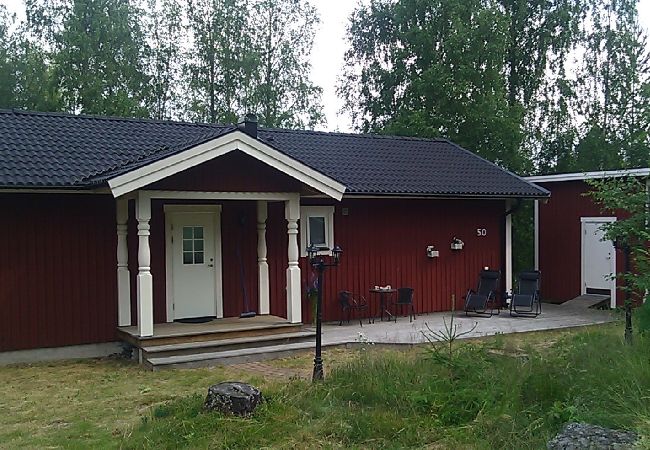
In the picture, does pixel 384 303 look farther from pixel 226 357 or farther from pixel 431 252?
pixel 226 357

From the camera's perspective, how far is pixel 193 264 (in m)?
10.8

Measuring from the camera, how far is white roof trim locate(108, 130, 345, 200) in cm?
864

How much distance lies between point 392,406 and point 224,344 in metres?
3.85

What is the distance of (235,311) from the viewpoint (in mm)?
11094

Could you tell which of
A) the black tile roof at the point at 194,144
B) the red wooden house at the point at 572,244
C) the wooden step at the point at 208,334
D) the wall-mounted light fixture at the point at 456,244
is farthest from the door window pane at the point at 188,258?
the red wooden house at the point at 572,244

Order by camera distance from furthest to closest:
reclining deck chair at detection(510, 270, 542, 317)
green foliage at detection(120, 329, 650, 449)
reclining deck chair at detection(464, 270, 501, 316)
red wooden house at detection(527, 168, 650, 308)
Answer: red wooden house at detection(527, 168, 650, 308) < reclining deck chair at detection(510, 270, 542, 317) < reclining deck chair at detection(464, 270, 501, 316) < green foliage at detection(120, 329, 650, 449)

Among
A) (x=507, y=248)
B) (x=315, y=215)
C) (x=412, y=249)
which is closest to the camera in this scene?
(x=315, y=215)

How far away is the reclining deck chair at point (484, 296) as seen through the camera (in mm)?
12891

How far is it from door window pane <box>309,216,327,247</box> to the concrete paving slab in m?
1.45

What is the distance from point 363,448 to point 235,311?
6.10 m

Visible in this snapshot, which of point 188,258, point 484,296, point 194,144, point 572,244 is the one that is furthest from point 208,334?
point 572,244

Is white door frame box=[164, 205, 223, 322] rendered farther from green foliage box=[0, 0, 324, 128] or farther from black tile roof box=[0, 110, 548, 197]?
green foliage box=[0, 0, 324, 128]

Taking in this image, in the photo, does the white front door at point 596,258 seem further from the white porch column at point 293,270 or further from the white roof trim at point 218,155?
the white porch column at point 293,270

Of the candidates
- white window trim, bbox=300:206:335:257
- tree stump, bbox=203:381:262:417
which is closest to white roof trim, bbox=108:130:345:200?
white window trim, bbox=300:206:335:257
